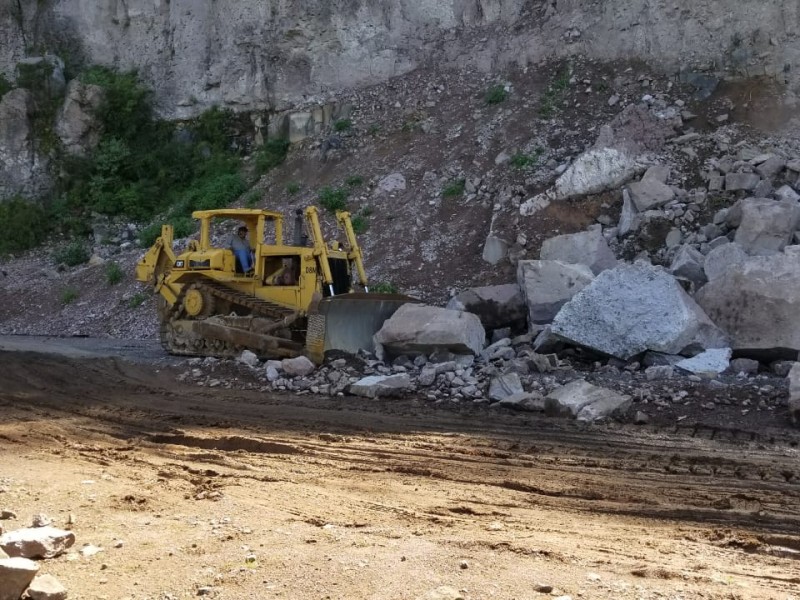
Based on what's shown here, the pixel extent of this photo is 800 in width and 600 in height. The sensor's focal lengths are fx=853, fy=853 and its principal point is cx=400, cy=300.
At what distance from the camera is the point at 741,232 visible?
490 inches

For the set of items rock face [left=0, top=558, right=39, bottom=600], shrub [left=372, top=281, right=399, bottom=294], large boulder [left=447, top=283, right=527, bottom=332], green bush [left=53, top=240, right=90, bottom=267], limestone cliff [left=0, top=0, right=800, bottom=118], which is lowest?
rock face [left=0, top=558, right=39, bottom=600]

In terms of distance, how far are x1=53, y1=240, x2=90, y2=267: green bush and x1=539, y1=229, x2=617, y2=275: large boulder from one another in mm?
13511

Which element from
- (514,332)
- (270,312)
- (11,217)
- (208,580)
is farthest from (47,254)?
(208,580)

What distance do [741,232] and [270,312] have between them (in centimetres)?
692

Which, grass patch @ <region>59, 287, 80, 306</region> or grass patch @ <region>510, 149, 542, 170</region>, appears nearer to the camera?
grass patch @ <region>510, 149, 542, 170</region>

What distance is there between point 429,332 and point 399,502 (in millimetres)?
5497

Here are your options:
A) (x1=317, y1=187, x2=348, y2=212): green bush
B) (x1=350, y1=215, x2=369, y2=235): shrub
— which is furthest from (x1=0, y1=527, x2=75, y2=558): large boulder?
(x1=317, y1=187, x2=348, y2=212): green bush

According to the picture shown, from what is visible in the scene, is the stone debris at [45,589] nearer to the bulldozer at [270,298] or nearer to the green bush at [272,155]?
the bulldozer at [270,298]

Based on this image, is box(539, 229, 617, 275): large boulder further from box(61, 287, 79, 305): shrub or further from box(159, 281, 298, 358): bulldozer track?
box(61, 287, 79, 305): shrub

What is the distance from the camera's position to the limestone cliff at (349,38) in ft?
58.5

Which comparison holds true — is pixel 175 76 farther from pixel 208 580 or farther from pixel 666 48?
pixel 208 580

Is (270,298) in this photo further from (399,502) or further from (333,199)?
(399,502)

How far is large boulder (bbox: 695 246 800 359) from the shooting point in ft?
32.1

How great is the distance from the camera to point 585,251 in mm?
13102
